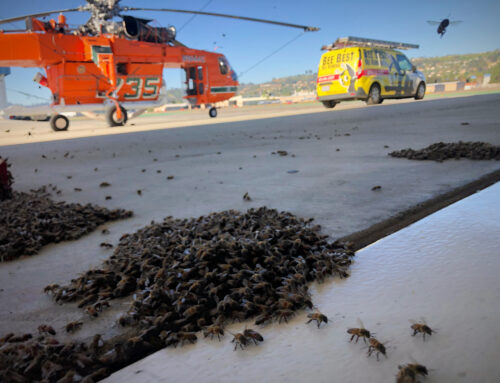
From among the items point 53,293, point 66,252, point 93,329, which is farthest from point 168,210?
point 93,329

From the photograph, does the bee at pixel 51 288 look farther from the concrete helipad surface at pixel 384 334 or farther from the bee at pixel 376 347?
the bee at pixel 376 347

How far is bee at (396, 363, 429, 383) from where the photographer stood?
1115 mm

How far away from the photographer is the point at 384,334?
4.47 feet

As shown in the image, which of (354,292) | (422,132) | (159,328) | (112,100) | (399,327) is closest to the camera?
(399,327)

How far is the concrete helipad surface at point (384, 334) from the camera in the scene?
1.20m

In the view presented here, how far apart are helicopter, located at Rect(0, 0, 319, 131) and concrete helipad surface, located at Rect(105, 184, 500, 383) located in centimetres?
1538

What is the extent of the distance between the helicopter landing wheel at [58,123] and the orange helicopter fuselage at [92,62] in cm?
61

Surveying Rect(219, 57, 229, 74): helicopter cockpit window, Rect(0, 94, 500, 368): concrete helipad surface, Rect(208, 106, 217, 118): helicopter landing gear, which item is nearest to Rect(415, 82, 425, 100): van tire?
Rect(219, 57, 229, 74): helicopter cockpit window

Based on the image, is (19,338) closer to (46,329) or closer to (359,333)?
(46,329)

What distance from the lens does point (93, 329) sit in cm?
161

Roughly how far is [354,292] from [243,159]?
15.0 feet

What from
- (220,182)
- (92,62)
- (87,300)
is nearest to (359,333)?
(87,300)

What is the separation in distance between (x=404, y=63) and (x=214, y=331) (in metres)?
19.5

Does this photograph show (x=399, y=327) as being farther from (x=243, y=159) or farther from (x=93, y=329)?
(x=243, y=159)
